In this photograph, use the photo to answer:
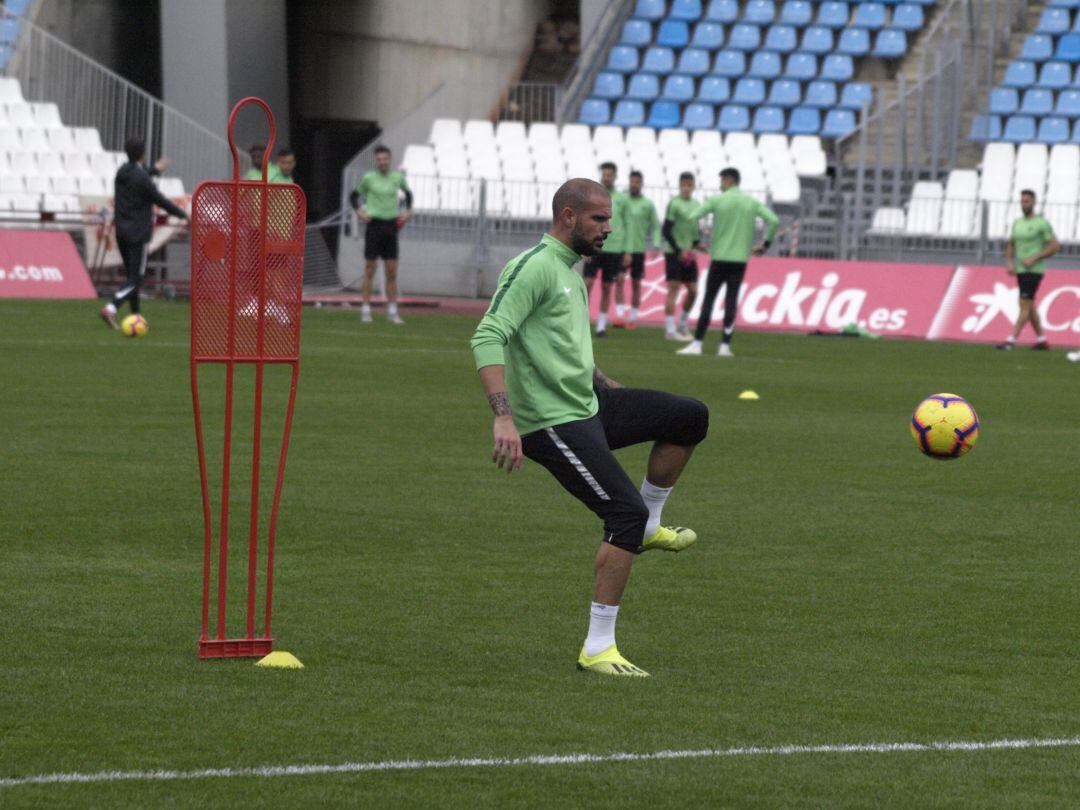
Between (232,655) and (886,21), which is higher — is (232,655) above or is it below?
below

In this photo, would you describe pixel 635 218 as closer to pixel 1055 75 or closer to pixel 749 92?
pixel 749 92

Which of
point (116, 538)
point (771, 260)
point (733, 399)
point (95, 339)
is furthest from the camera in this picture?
point (771, 260)

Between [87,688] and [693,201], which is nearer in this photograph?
[87,688]

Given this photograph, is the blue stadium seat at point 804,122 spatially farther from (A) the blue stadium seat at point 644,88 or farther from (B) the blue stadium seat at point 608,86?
(B) the blue stadium seat at point 608,86

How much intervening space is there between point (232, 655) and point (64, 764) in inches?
56.5

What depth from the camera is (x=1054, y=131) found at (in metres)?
33.7

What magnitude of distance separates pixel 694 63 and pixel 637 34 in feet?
4.83

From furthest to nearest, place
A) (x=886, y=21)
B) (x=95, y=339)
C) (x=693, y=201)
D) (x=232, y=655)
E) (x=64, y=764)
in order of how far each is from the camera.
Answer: (x=886, y=21) < (x=693, y=201) < (x=95, y=339) < (x=232, y=655) < (x=64, y=764)

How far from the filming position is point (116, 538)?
30.4 ft

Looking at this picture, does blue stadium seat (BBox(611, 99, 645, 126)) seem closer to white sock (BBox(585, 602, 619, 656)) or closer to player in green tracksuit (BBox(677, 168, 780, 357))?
player in green tracksuit (BBox(677, 168, 780, 357))

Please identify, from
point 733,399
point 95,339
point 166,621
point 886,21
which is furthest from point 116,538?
point 886,21

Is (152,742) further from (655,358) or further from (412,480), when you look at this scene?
(655,358)

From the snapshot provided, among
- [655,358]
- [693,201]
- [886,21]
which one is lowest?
[655,358]

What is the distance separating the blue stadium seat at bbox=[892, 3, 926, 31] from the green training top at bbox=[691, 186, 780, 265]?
14.6 metres
